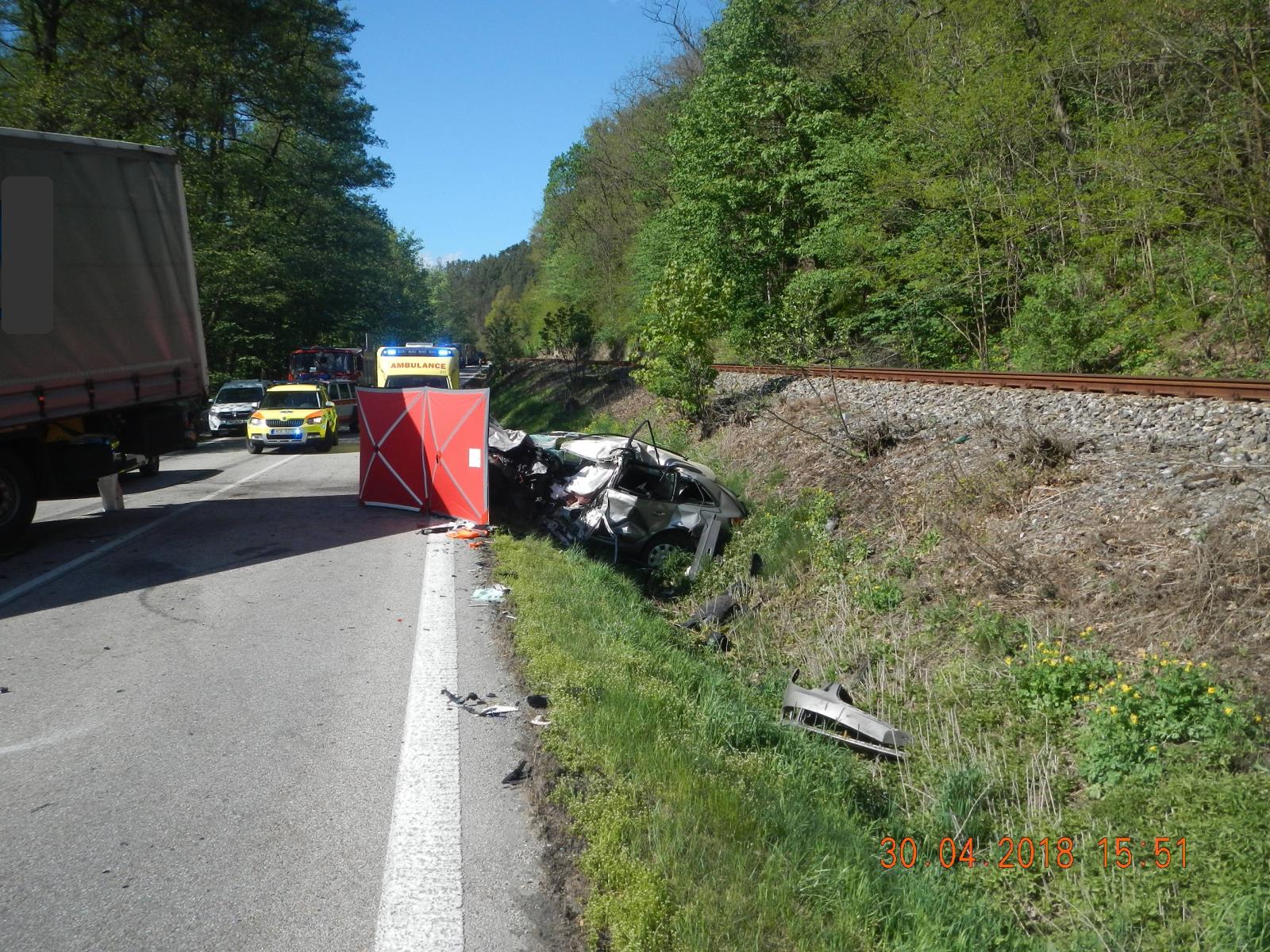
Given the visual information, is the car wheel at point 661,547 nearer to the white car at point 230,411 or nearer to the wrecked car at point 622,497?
the wrecked car at point 622,497

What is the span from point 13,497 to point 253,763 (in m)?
7.01

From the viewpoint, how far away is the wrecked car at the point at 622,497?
10875 millimetres

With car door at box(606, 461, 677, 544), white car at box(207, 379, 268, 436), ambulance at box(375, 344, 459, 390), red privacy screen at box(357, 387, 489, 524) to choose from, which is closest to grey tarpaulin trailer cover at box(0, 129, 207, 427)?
red privacy screen at box(357, 387, 489, 524)

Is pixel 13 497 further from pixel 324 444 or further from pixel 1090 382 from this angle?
pixel 324 444

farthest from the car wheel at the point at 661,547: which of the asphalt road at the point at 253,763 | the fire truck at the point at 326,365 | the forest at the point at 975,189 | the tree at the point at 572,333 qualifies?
the tree at the point at 572,333

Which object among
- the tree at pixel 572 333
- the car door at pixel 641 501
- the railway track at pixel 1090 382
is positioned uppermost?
the tree at pixel 572 333

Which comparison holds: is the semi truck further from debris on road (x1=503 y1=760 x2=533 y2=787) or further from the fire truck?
the fire truck

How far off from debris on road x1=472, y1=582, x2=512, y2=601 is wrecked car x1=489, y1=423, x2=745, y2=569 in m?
2.70

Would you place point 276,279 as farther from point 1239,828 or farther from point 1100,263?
point 1239,828

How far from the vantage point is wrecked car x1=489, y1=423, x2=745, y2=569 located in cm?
1088

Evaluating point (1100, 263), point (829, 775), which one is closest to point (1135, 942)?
point (829, 775)

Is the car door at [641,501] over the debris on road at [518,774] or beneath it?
over

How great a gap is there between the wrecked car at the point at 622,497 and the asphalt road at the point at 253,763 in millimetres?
2548

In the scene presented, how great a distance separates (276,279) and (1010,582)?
36.2 m
